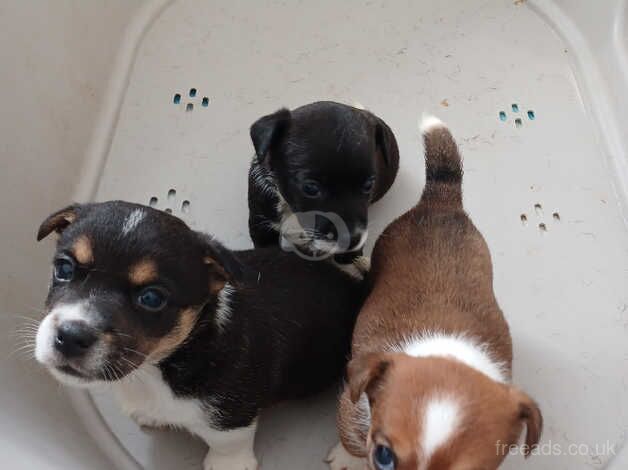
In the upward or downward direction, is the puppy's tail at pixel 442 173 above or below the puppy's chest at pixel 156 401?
above

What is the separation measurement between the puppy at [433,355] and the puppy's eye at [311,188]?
26cm

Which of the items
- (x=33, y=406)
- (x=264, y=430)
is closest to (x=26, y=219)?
(x=33, y=406)

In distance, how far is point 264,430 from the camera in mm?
2139

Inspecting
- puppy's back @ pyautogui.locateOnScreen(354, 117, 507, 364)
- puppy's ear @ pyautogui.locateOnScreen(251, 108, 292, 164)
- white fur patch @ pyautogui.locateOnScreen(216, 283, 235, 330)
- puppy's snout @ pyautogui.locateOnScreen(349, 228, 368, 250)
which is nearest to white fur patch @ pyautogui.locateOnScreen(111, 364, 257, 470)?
white fur patch @ pyautogui.locateOnScreen(216, 283, 235, 330)

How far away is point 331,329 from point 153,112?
1.30 m

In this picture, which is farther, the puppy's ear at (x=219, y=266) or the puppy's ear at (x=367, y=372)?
the puppy's ear at (x=219, y=266)

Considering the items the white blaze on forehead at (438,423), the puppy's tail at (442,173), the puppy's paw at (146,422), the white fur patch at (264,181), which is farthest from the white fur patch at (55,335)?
the puppy's tail at (442,173)

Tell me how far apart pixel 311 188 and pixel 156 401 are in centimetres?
80

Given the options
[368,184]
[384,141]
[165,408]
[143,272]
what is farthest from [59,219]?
[384,141]

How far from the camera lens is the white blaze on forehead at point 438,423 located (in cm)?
125

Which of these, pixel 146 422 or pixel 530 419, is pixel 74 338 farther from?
pixel 530 419

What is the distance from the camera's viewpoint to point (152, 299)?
149 cm

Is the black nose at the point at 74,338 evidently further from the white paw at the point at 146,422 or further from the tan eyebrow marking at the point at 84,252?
the white paw at the point at 146,422

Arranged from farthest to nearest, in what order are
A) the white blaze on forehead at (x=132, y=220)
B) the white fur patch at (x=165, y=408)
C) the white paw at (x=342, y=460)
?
1. the white paw at (x=342, y=460)
2. the white fur patch at (x=165, y=408)
3. the white blaze on forehead at (x=132, y=220)
